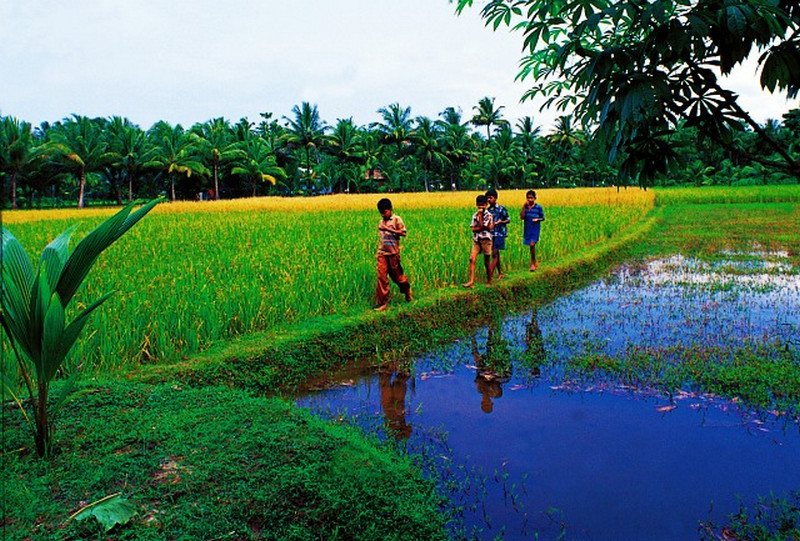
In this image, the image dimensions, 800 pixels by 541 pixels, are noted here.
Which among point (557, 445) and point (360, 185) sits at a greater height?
point (360, 185)

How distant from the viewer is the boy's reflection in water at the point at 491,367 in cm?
426

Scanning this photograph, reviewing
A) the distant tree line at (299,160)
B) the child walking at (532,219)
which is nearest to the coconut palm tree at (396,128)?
the distant tree line at (299,160)

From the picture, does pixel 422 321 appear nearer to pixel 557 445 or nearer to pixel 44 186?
pixel 557 445

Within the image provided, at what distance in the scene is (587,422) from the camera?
3693 mm

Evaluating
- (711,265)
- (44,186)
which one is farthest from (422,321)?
(44,186)

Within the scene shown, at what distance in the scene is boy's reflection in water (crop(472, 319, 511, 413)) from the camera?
4.26 metres

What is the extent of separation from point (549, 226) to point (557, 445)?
9391 millimetres

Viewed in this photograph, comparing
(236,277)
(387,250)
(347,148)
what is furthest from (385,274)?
(347,148)

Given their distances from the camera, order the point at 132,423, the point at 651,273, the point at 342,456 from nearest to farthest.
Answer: the point at 342,456
the point at 132,423
the point at 651,273

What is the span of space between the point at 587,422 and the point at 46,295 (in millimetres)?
3001

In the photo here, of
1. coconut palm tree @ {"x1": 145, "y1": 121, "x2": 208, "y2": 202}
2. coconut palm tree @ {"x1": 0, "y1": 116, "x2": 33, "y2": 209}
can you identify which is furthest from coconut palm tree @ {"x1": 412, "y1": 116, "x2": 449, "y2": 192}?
coconut palm tree @ {"x1": 0, "y1": 116, "x2": 33, "y2": 209}

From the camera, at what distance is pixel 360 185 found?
39188mm

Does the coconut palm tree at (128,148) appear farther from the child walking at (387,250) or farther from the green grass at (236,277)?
the child walking at (387,250)

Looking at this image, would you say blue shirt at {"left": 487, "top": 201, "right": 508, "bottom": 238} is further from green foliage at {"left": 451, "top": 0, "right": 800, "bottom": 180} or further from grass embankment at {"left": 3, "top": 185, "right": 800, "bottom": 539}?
green foliage at {"left": 451, "top": 0, "right": 800, "bottom": 180}
